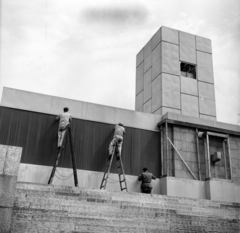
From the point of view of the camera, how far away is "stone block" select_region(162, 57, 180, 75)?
20.9m

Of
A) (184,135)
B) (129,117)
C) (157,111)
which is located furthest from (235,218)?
(157,111)

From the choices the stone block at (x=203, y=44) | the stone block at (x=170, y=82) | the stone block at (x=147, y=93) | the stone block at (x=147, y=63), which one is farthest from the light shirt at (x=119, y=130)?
the stone block at (x=203, y=44)

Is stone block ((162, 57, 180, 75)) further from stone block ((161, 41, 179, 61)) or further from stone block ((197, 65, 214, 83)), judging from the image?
stone block ((197, 65, 214, 83))

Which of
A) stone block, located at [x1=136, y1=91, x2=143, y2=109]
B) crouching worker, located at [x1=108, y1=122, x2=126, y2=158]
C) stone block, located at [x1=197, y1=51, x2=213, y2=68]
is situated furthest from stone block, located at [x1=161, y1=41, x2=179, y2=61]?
crouching worker, located at [x1=108, y1=122, x2=126, y2=158]

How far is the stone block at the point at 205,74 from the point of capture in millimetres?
21894

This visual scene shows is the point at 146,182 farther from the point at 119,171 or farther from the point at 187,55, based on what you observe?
the point at 187,55

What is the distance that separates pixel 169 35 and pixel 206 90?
444 centimetres

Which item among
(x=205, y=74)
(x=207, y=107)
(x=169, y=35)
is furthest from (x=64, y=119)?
(x=205, y=74)

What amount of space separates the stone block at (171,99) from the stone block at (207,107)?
1.75m

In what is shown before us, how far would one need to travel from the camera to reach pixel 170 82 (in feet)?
68.0

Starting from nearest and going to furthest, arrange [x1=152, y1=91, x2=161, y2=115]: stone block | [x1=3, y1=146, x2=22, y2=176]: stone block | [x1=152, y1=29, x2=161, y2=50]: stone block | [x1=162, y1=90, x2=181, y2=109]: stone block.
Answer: [x1=3, y1=146, x2=22, y2=176]: stone block → [x1=162, y1=90, x2=181, y2=109]: stone block → [x1=152, y1=91, x2=161, y2=115]: stone block → [x1=152, y1=29, x2=161, y2=50]: stone block

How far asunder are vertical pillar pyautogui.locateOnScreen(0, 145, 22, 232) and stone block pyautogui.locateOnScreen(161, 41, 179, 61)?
14342 millimetres

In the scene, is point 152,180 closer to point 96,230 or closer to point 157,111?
point 157,111

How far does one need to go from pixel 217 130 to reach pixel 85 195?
9.94m
